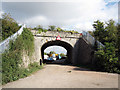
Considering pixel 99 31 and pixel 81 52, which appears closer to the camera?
pixel 99 31

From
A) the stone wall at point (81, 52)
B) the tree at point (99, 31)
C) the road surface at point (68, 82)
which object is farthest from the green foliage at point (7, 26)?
the tree at point (99, 31)

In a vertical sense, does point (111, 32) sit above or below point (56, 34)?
below

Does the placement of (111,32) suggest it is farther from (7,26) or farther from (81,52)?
(7,26)

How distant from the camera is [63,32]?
15.4 metres

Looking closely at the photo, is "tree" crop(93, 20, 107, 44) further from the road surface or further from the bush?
the road surface

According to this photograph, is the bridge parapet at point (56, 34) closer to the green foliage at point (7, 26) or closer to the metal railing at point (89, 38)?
the metal railing at point (89, 38)

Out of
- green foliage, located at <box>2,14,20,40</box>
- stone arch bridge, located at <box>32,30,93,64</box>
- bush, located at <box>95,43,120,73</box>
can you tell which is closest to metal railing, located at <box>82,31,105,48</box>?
stone arch bridge, located at <box>32,30,93,64</box>

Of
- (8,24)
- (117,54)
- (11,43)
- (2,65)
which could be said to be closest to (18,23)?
(8,24)

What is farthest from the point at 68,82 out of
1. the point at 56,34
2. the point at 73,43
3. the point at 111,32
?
the point at 73,43

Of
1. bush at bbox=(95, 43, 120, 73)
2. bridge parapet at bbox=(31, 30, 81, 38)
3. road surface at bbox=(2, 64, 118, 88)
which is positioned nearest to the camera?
road surface at bbox=(2, 64, 118, 88)

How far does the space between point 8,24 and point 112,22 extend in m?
12.2

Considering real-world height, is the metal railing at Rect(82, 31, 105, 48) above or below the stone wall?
above

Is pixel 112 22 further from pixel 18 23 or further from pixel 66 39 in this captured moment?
pixel 18 23

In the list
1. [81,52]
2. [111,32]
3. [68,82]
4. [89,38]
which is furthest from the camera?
[81,52]
